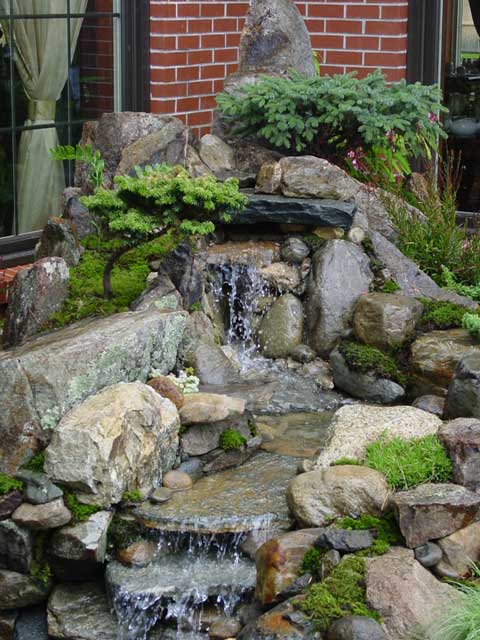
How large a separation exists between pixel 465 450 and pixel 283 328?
270 cm

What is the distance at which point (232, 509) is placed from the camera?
6.46 m

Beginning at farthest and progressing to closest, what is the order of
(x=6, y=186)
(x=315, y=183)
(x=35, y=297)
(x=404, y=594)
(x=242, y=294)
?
(x=6, y=186) < (x=315, y=183) < (x=242, y=294) < (x=35, y=297) < (x=404, y=594)

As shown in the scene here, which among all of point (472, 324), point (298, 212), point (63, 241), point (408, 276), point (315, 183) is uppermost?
point (315, 183)

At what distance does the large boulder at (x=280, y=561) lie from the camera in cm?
577

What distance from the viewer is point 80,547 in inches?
246

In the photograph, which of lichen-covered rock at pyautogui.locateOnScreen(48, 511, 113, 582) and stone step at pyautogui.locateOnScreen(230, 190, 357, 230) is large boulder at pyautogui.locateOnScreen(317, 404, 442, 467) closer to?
lichen-covered rock at pyautogui.locateOnScreen(48, 511, 113, 582)

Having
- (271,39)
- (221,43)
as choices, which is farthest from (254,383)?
(221,43)

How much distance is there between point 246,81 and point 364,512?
4890mm

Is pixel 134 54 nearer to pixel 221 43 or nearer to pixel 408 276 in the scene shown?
pixel 221 43

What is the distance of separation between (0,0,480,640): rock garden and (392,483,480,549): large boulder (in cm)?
1

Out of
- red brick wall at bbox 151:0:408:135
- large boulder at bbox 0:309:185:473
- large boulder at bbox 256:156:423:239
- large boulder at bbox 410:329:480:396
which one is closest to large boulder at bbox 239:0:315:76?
red brick wall at bbox 151:0:408:135

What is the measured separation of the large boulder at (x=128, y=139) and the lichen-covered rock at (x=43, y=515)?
136 inches

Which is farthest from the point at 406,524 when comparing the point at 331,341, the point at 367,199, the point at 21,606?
the point at 367,199

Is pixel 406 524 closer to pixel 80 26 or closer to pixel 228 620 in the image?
pixel 228 620
